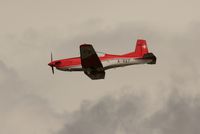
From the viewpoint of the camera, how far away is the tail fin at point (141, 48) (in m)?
134

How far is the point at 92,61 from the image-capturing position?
12719 cm

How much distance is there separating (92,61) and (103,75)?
475cm

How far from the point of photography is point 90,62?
417 feet

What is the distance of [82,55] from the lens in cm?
Result: 12562

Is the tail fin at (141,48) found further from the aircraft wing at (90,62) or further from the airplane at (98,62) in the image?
the aircraft wing at (90,62)

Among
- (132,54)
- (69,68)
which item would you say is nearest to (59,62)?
(69,68)

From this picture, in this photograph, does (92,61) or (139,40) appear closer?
(92,61)

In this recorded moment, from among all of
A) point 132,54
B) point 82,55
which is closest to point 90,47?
point 82,55

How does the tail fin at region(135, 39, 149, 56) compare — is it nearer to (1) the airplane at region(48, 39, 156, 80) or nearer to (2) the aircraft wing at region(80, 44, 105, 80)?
(1) the airplane at region(48, 39, 156, 80)

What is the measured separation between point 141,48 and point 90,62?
1170 cm

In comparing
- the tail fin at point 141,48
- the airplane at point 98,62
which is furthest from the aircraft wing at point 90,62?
the tail fin at point 141,48

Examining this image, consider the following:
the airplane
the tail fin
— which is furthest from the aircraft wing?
the tail fin

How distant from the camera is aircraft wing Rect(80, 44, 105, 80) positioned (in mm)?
124562

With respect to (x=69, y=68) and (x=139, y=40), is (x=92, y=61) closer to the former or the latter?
(x=69, y=68)
